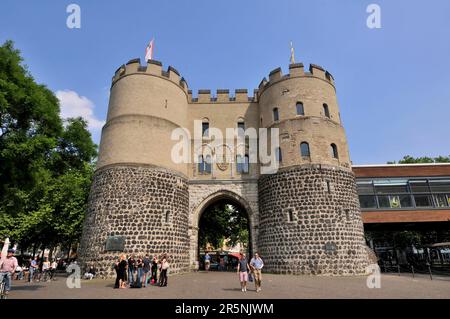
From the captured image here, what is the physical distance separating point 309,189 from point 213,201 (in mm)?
7893

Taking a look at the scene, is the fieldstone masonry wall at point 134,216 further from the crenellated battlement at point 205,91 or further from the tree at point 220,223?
the tree at point 220,223

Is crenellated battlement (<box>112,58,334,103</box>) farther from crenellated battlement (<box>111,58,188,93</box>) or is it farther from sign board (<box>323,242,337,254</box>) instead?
sign board (<box>323,242,337,254</box>)

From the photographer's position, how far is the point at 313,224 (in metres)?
18.6

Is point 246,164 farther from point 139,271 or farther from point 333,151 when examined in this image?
point 139,271

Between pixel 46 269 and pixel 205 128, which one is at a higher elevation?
pixel 205 128

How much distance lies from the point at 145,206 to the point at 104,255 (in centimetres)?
360

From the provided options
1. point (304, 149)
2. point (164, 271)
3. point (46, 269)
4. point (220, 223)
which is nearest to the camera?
point (164, 271)

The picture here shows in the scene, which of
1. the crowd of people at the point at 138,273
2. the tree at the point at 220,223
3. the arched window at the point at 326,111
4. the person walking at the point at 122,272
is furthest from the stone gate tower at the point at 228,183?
the tree at the point at 220,223

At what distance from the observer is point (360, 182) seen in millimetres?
24234

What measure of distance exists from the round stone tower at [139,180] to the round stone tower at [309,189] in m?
6.45

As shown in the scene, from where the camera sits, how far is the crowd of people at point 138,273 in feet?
43.2

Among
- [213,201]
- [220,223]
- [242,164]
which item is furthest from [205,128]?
[220,223]
